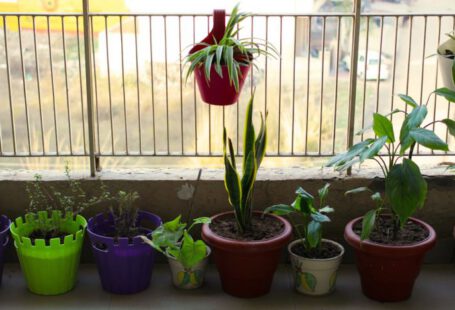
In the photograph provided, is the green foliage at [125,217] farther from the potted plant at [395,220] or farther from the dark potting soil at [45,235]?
the potted plant at [395,220]

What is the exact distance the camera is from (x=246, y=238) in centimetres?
285

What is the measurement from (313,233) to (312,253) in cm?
20

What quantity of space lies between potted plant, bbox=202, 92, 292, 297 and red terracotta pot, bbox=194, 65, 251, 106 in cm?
11

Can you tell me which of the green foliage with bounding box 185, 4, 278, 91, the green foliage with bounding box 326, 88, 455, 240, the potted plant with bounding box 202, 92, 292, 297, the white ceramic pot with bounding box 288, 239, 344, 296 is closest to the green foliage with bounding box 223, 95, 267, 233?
the potted plant with bounding box 202, 92, 292, 297

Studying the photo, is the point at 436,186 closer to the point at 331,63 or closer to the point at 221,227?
the point at 331,63

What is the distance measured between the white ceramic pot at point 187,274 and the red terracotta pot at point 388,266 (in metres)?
0.72

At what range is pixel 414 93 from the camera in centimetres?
338

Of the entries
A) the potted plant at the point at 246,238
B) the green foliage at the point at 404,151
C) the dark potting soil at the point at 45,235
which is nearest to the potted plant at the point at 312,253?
the potted plant at the point at 246,238

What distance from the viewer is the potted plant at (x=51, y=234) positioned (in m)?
2.82

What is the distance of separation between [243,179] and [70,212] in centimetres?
87

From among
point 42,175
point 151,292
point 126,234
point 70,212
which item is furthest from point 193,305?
point 42,175

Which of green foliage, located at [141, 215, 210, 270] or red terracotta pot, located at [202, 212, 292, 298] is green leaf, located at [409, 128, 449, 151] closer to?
red terracotta pot, located at [202, 212, 292, 298]

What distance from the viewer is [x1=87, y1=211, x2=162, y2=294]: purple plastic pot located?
282cm

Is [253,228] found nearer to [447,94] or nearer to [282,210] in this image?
[282,210]
